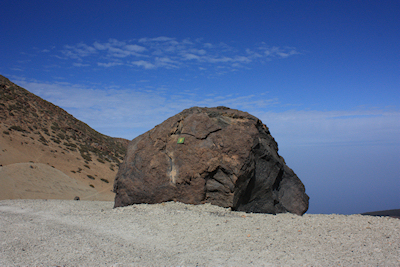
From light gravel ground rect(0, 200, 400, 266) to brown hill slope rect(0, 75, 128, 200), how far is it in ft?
44.6

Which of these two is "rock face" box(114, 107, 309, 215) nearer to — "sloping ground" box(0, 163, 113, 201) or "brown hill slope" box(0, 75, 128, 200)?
"sloping ground" box(0, 163, 113, 201)

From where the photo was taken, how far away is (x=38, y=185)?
15727mm

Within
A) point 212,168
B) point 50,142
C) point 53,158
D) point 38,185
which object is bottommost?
point 38,185

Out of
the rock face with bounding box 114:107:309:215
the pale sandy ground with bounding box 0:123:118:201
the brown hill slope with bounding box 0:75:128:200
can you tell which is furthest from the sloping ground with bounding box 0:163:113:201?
the rock face with bounding box 114:107:309:215

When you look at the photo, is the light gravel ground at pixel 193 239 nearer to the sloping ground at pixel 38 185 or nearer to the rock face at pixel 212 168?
the rock face at pixel 212 168

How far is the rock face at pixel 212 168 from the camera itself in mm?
7414

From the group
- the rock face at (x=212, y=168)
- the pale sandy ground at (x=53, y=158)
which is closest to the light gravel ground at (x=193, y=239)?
the rock face at (x=212, y=168)

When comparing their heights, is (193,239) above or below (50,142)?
below

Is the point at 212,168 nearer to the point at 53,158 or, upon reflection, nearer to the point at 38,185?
the point at 38,185

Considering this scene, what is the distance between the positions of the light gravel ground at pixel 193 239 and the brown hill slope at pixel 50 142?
44.6 feet

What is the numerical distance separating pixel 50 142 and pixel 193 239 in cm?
2474

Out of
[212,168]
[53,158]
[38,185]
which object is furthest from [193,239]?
[53,158]

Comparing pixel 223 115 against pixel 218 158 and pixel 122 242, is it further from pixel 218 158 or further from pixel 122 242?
pixel 122 242

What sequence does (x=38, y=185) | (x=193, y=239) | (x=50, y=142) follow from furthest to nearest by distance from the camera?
(x=50, y=142)
(x=38, y=185)
(x=193, y=239)
